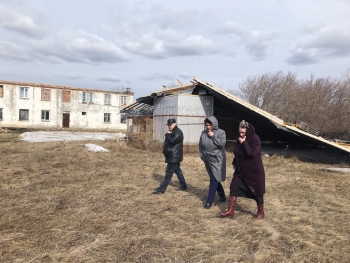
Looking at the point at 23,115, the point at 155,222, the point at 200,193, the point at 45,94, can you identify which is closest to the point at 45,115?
the point at 23,115

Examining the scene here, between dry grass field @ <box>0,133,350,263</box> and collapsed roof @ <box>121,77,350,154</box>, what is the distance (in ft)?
11.2

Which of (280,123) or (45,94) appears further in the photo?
(45,94)

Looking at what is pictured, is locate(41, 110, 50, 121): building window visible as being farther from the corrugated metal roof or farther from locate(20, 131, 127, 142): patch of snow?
the corrugated metal roof

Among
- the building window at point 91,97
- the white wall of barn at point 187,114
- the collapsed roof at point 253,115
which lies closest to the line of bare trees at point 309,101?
the collapsed roof at point 253,115

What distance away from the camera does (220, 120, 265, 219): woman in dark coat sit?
439cm

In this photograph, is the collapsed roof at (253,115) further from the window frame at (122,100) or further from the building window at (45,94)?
the window frame at (122,100)

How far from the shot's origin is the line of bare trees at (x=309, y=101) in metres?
19.5

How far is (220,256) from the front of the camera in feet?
11.0

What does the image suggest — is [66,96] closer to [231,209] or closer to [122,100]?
[122,100]

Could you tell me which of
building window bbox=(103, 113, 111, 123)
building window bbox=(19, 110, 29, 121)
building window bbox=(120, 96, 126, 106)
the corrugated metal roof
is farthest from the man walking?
building window bbox=(120, 96, 126, 106)

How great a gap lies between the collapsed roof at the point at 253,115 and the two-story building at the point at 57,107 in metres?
19.0

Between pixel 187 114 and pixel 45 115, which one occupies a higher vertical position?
pixel 45 115

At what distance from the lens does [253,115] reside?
13.8 m

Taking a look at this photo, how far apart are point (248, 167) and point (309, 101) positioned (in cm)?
1901
